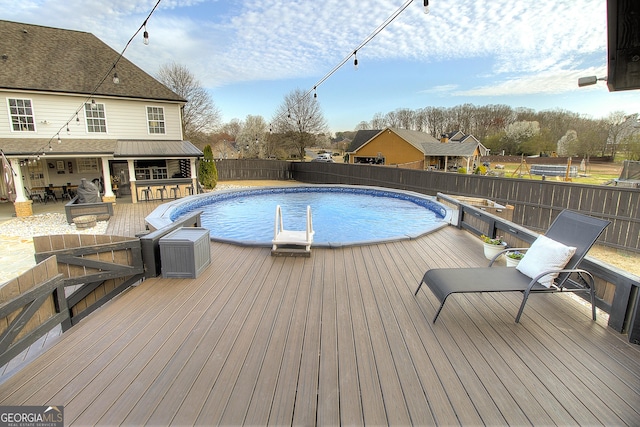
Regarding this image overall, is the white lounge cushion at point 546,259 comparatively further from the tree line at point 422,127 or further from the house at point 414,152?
the house at point 414,152

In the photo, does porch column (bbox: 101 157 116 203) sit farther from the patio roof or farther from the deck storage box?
the deck storage box

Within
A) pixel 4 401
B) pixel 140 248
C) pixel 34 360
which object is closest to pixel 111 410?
pixel 4 401

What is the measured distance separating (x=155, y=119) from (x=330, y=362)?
15202mm

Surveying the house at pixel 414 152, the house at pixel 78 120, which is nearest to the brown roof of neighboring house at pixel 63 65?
the house at pixel 78 120

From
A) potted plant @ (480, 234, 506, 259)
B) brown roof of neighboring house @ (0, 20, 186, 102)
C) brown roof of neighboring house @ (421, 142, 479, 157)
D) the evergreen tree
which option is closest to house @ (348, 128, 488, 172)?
brown roof of neighboring house @ (421, 142, 479, 157)

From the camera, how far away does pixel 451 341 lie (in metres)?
2.70

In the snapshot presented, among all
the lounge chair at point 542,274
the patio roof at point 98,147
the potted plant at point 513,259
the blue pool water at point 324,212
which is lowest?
the blue pool water at point 324,212

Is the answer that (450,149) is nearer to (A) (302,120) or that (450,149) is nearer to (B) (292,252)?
(A) (302,120)

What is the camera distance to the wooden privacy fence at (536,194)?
8.59 metres

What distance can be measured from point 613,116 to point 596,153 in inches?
170

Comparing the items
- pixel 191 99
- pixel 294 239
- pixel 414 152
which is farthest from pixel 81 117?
pixel 414 152

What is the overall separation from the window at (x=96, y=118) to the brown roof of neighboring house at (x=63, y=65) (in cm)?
67

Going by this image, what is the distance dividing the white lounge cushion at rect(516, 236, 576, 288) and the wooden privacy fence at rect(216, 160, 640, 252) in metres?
7.92

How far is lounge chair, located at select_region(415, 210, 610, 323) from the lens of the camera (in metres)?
3.00
